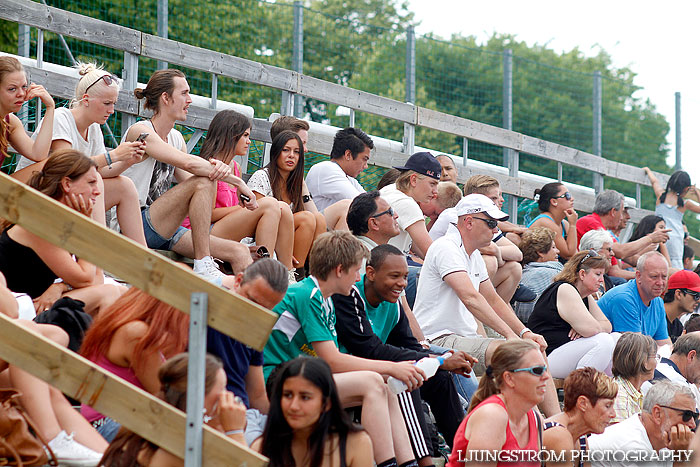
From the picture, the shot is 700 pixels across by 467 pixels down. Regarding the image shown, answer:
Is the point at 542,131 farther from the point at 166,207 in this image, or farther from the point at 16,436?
the point at 16,436

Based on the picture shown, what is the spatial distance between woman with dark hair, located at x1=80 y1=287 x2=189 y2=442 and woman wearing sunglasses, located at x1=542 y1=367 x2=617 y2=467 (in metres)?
2.27

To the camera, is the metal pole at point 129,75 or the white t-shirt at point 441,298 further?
the metal pole at point 129,75

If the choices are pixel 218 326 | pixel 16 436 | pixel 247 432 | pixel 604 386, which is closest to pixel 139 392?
pixel 218 326

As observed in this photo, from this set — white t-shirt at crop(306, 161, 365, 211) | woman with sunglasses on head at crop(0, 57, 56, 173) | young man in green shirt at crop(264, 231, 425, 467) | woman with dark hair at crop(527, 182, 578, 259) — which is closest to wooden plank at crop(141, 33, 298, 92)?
white t-shirt at crop(306, 161, 365, 211)

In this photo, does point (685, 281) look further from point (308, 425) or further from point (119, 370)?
point (119, 370)

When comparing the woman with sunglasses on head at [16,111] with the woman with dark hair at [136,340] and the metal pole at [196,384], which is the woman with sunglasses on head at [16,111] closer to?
the woman with dark hair at [136,340]

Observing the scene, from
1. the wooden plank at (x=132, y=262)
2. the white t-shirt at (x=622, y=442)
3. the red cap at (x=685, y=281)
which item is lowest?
the white t-shirt at (x=622, y=442)

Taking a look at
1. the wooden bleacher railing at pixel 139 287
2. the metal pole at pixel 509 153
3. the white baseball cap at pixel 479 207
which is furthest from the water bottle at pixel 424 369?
the metal pole at pixel 509 153

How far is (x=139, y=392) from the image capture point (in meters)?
3.00

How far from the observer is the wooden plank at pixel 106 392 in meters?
2.93

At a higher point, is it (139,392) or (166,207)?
(166,207)

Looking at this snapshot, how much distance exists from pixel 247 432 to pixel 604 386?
2105mm

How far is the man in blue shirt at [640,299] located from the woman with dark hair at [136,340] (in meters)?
4.84

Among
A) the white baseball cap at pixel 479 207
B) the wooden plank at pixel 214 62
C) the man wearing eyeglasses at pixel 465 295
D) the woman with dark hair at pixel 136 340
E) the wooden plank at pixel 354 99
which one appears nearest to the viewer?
the woman with dark hair at pixel 136 340
